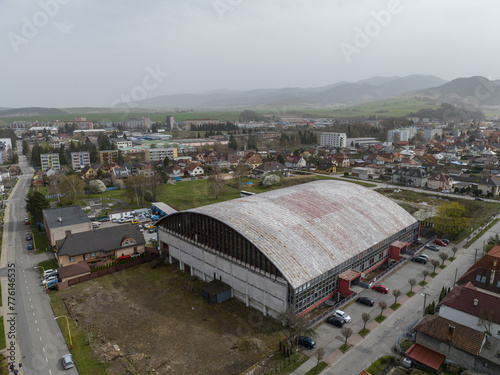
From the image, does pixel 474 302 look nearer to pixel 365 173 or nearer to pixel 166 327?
pixel 166 327

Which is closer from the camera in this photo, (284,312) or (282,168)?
(284,312)

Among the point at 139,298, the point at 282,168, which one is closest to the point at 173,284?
the point at 139,298

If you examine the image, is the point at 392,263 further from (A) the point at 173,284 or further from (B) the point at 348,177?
(B) the point at 348,177

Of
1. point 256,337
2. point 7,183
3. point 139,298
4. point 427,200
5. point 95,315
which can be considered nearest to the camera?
point 256,337

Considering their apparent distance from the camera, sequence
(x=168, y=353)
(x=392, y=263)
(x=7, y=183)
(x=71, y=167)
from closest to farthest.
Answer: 1. (x=168, y=353)
2. (x=392, y=263)
3. (x=7, y=183)
4. (x=71, y=167)

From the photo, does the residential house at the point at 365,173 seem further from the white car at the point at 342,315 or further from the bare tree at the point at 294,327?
the bare tree at the point at 294,327

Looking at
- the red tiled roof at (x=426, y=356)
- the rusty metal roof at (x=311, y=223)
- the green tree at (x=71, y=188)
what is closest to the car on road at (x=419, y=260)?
the rusty metal roof at (x=311, y=223)
